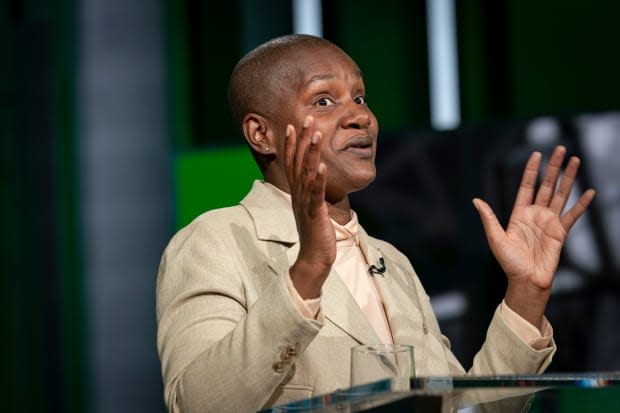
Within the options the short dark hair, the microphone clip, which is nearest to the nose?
the short dark hair

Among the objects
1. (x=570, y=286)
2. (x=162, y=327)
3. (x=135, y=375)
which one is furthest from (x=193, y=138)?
(x=162, y=327)

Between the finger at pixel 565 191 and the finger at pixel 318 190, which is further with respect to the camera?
the finger at pixel 565 191

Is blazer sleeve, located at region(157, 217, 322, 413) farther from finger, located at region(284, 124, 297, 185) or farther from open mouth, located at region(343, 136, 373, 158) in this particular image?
open mouth, located at region(343, 136, 373, 158)

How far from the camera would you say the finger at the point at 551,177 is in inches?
71.7

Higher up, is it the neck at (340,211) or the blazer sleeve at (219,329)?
the neck at (340,211)

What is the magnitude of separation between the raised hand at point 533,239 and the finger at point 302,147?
1.57 ft

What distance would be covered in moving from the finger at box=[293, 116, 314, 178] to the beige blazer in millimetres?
141

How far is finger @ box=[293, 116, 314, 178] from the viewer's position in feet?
4.53

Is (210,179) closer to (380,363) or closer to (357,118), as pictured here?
(357,118)

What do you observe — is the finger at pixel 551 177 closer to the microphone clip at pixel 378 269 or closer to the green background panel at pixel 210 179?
the microphone clip at pixel 378 269

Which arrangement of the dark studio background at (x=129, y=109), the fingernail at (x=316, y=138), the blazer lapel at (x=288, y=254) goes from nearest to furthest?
the fingernail at (x=316, y=138)
the blazer lapel at (x=288, y=254)
the dark studio background at (x=129, y=109)

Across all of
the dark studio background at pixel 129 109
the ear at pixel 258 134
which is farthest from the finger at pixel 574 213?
the dark studio background at pixel 129 109

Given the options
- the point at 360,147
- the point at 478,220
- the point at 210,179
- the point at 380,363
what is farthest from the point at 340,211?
the point at 210,179

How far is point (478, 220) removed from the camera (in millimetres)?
3248
